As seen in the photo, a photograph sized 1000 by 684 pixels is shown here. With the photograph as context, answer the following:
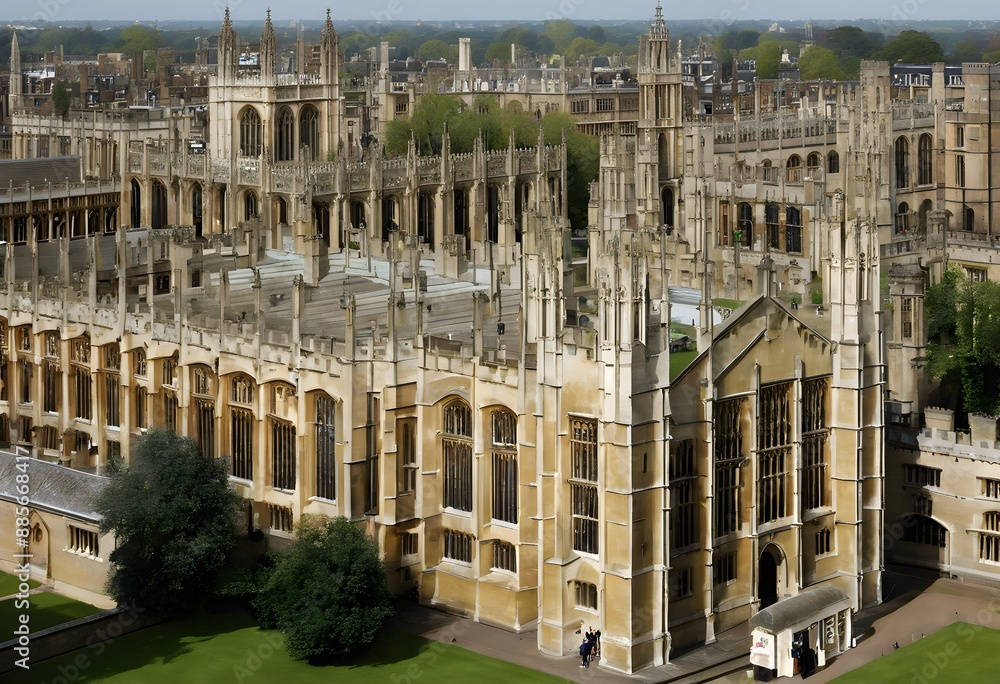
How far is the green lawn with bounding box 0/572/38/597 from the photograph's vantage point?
6581 centimetres

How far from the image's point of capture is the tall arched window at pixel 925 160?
11775 centimetres

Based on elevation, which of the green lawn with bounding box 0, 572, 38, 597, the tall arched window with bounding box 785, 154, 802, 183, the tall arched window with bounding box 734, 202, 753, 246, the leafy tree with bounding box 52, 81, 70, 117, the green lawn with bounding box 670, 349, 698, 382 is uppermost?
the leafy tree with bounding box 52, 81, 70, 117

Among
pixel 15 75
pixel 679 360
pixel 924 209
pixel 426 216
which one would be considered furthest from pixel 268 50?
pixel 679 360

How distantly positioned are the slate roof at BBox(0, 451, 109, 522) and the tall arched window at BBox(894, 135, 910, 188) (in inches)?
2465

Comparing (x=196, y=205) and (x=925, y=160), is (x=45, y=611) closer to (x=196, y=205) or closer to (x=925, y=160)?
(x=196, y=205)

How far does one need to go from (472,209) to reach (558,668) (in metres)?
57.9

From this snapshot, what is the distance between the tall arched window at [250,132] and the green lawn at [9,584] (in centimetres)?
4968

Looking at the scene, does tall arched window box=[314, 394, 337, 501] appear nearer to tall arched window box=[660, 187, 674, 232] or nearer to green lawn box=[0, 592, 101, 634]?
green lawn box=[0, 592, 101, 634]

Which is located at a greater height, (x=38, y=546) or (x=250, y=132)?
(x=250, y=132)

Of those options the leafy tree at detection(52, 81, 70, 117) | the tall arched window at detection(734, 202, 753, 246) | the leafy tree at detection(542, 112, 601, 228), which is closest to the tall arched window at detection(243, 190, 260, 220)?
the leafy tree at detection(542, 112, 601, 228)

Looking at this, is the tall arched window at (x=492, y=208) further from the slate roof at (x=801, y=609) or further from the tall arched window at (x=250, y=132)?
the slate roof at (x=801, y=609)

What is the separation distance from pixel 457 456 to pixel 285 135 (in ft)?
179

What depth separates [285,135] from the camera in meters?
115

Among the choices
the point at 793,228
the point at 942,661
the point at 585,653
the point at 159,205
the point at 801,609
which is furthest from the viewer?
the point at 159,205
